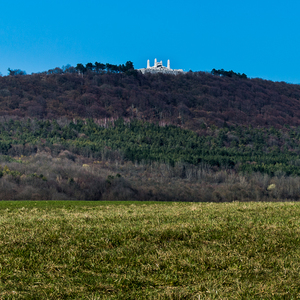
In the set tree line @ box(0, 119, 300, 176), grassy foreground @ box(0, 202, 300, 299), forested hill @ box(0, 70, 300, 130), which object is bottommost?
grassy foreground @ box(0, 202, 300, 299)

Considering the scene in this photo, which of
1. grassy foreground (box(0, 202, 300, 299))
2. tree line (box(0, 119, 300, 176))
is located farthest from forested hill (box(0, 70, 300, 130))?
grassy foreground (box(0, 202, 300, 299))

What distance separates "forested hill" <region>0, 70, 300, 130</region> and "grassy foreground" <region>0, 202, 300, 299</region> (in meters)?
92.4

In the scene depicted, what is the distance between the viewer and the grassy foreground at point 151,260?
4.53 meters

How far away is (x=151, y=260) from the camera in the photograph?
227 inches

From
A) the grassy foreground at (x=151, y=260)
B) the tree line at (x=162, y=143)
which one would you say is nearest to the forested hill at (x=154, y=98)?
the tree line at (x=162, y=143)

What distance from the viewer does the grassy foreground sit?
453cm

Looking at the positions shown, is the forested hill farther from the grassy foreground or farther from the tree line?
the grassy foreground

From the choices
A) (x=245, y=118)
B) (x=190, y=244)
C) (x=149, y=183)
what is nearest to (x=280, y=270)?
(x=190, y=244)

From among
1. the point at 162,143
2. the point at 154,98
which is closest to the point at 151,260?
the point at 162,143

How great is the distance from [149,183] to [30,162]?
23.2m

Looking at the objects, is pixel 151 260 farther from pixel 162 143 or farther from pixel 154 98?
pixel 154 98

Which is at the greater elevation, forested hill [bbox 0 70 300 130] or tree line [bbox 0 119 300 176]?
forested hill [bbox 0 70 300 130]

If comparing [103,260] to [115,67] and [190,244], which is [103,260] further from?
[115,67]

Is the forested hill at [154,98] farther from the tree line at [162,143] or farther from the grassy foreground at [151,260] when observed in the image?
the grassy foreground at [151,260]
